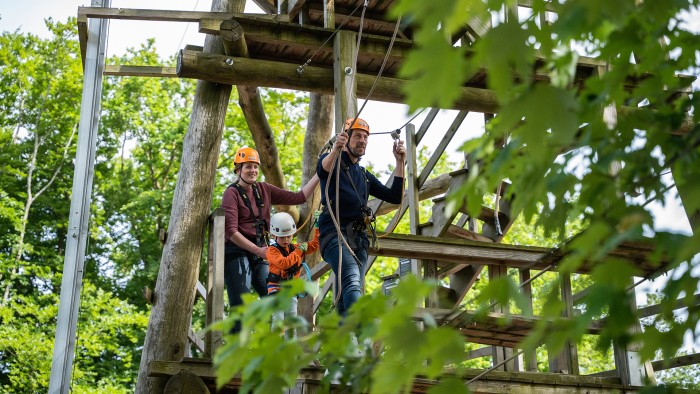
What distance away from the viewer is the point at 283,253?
655 centimetres

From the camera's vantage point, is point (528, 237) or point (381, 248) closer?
point (381, 248)

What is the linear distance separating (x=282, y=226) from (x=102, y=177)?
19039 millimetres

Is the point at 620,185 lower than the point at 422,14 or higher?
lower

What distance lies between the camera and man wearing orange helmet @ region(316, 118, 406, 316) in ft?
19.9

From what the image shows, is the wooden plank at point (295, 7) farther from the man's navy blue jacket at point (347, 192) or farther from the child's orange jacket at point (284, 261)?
the child's orange jacket at point (284, 261)

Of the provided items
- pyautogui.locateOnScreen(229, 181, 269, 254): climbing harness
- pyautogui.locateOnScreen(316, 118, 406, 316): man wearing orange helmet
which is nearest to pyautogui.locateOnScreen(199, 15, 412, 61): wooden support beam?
pyautogui.locateOnScreen(229, 181, 269, 254): climbing harness

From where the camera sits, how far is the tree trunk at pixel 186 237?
762 centimetres

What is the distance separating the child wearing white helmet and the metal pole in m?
2.10

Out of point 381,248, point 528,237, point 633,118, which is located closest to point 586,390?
point 381,248

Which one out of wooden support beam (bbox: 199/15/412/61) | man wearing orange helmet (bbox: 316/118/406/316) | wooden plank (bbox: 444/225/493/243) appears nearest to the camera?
man wearing orange helmet (bbox: 316/118/406/316)

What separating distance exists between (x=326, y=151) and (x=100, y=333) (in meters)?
16.0

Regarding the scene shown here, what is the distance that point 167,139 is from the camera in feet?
81.0

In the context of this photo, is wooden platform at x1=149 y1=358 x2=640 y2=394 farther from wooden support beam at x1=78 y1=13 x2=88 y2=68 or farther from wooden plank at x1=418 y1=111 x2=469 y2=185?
wooden support beam at x1=78 y1=13 x2=88 y2=68

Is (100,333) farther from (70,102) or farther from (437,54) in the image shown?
(437,54)
